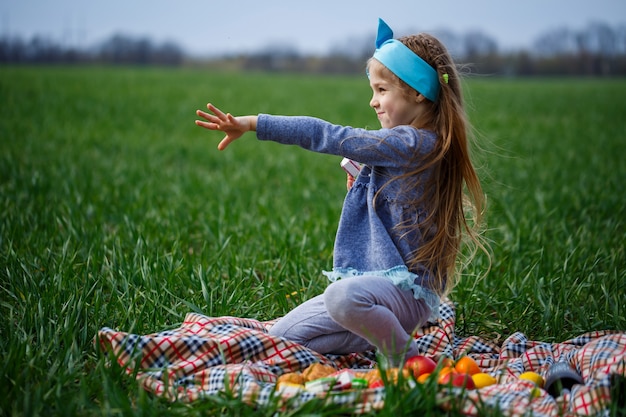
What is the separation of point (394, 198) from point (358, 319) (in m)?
0.46

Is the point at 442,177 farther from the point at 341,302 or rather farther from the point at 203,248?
the point at 203,248

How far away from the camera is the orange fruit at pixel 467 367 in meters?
2.45

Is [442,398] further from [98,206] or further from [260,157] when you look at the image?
[260,157]

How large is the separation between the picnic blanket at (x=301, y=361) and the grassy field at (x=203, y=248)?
0.10 metres

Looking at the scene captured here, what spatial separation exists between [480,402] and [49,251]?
2.40 meters

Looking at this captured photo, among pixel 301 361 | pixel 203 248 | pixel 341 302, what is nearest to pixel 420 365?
pixel 341 302

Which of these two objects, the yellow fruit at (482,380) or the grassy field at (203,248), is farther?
the grassy field at (203,248)

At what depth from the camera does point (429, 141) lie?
2562 mm

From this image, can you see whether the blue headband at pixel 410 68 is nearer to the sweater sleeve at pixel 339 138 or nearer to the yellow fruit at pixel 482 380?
the sweater sleeve at pixel 339 138

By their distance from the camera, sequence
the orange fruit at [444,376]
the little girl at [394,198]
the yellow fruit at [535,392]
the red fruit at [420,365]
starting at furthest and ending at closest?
the little girl at [394,198] → the red fruit at [420,365] → the orange fruit at [444,376] → the yellow fruit at [535,392]

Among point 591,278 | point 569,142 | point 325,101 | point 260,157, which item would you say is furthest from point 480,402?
point 325,101

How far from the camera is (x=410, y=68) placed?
2.56 m

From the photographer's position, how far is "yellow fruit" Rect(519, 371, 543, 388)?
2.37 m

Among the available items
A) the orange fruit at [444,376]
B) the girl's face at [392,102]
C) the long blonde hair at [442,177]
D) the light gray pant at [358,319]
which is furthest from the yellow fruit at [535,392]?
the girl's face at [392,102]
